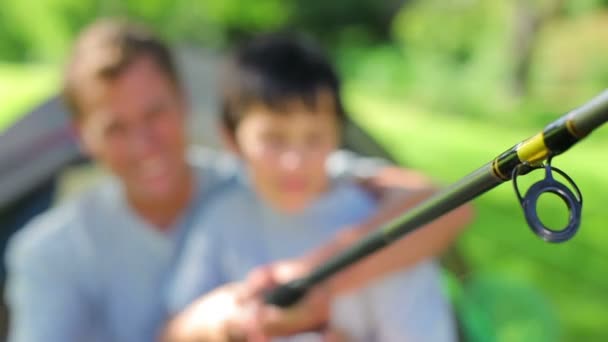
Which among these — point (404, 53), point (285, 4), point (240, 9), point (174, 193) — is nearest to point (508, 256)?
point (174, 193)

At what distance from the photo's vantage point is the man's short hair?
1629 mm

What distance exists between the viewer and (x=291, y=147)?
1439 mm

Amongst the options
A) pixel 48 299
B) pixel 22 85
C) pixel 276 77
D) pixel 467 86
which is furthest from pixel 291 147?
pixel 22 85

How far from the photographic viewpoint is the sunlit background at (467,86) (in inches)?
94.7

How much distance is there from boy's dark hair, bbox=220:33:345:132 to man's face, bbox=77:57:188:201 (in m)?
0.12

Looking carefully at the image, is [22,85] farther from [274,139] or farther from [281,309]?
[281,309]

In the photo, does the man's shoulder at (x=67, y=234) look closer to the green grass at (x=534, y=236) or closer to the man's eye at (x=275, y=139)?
the man's eye at (x=275, y=139)

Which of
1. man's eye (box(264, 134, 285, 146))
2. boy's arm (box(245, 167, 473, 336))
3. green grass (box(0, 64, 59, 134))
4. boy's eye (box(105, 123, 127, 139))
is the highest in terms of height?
green grass (box(0, 64, 59, 134))

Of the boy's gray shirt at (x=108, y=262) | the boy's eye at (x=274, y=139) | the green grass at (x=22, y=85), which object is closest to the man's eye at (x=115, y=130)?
the boy's gray shirt at (x=108, y=262)

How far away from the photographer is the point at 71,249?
1685 mm

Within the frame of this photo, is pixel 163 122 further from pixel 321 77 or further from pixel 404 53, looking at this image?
pixel 404 53

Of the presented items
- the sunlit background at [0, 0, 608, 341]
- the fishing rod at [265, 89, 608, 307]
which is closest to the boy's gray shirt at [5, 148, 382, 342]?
the sunlit background at [0, 0, 608, 341]

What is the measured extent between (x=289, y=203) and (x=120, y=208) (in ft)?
1.31

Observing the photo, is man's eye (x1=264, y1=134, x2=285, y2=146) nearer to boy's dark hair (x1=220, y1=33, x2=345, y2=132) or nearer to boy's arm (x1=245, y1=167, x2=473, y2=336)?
boy's dark hair (x1=220, y1=33, x2=345, y2=132)
